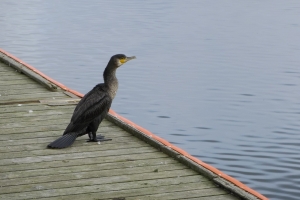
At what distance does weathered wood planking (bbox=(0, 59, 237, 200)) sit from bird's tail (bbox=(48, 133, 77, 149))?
0.05 m

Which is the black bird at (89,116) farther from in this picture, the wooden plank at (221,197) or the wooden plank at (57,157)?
the wooden plank at (221,197)

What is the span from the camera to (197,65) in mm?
19141

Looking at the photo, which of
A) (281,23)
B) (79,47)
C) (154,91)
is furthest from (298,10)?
(154,91)

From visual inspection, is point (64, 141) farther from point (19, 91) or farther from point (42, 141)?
point (19, 91)

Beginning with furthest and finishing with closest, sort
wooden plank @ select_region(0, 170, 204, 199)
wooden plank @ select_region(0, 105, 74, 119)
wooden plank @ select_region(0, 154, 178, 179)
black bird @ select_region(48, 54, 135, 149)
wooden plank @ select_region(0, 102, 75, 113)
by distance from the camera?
wooden plank @ select_region(0, 102, 75, 113), wooden plank @ select_region(0, 105, 74, 119), black bird @ select_region(48, 54, 135, 149), wooden plank @ select_region(0, 154, 178, 179), wooden plank @ select_region(0, 170, 204, 199)

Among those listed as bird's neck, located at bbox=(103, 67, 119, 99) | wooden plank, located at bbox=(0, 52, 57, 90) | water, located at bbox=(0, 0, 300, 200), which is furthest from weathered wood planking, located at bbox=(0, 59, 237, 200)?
water, located at bbox=(0, 0, 300, 200)

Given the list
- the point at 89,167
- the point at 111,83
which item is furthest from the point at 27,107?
the point at 89,167

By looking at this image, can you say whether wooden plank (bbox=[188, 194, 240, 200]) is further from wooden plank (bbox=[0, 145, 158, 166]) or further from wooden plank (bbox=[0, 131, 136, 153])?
wooden plank (bbox=[0, 131, 136, 153])

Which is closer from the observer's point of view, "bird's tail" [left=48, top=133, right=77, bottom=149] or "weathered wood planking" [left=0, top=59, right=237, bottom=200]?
"weathered wood planking" [left=0, top=59, right=237, bottom=200]

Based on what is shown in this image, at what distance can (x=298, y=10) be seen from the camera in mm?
28641

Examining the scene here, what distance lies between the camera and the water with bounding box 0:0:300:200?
1235cm

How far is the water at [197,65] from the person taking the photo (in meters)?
12.4

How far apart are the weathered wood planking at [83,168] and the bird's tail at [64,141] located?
53 millimetres

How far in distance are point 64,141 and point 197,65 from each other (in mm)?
11947
